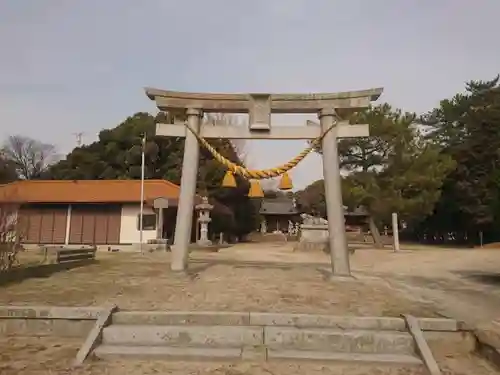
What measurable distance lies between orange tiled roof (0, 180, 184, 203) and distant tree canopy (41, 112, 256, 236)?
5.09 metres

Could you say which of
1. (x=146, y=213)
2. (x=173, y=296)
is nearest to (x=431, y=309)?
(x=173, y=296)

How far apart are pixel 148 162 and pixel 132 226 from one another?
10.8 meters

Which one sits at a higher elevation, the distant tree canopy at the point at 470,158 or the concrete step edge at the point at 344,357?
the distant tree canopy at the point at 470,158

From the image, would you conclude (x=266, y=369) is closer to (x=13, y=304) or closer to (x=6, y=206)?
(x=13, y=304)

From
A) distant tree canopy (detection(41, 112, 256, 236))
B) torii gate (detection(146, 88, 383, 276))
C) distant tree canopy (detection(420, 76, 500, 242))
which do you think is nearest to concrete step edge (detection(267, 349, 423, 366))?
torii gate (detection(146, 88, 383, 276))

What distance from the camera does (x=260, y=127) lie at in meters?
10.8

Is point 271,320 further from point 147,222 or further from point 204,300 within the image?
point 147,222

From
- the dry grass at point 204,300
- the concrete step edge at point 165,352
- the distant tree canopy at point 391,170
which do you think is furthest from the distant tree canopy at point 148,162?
the concrete step edge at point 165,352

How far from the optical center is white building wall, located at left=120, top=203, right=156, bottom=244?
2850 cm

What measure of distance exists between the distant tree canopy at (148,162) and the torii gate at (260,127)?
2339 cm

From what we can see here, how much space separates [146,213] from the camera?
28656 millimetres

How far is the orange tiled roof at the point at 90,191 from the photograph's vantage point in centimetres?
2877

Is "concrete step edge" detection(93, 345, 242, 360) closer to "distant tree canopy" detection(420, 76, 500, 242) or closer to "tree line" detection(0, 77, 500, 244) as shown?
"tree line" detection(0, 77, 500, 244)

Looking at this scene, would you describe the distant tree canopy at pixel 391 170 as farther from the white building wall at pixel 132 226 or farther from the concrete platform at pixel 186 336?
the concrete platform at pixel 186 336
